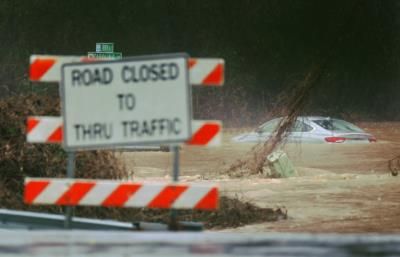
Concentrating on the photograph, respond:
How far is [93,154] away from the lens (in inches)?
429

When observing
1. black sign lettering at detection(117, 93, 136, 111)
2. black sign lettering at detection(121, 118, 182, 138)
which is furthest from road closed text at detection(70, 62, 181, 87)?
black sign lettering at detection(121, 118, 182, 138)

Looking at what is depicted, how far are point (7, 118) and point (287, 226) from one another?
4.07m

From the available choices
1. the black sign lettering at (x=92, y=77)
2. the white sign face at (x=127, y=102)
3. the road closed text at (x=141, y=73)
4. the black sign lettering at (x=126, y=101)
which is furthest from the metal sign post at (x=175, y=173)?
the black sign lettering at (x=92, y=77)

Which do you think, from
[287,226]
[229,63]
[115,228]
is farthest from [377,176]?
[229,63]

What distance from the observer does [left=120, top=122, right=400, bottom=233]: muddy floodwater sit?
11242 millimetres

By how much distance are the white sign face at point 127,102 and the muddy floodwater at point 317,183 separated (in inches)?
152

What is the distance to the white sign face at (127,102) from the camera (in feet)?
23.6

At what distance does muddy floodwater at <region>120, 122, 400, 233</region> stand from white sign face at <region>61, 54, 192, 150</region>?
3.86m

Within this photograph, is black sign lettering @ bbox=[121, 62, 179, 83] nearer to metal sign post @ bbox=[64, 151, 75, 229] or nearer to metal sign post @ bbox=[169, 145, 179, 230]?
metal sign post @ bbox=[169, 145, 179, 230]

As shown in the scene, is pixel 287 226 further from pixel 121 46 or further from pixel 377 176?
pixel 121 46

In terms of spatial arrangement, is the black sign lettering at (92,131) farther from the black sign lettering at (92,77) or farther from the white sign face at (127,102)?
the black sign lettering at (92,77)

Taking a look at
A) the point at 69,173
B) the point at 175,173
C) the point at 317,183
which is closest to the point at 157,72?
Answer: the point at 175,173

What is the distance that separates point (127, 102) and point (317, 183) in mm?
9335

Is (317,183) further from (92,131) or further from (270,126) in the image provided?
(92,131)
